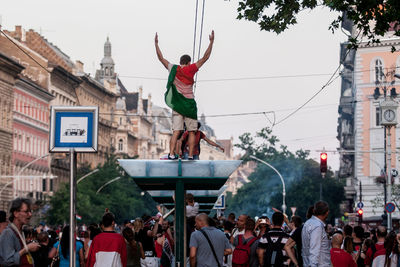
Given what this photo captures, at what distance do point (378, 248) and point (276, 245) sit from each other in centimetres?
237

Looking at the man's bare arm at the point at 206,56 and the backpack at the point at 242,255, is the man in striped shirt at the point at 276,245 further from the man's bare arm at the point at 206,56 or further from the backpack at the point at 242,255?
the man's bare arm at the point at 206,56

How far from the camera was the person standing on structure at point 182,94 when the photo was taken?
51.3 ft

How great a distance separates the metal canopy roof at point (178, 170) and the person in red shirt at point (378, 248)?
3.12 m

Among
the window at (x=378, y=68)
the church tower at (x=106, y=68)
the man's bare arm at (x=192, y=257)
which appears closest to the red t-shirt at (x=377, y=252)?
the man's bare arm at (x=192, y=257)

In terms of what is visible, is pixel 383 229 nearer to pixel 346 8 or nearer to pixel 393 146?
pixel 346 8

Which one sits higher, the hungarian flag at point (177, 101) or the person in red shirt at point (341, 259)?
the hungarian flag at point (177, 101)

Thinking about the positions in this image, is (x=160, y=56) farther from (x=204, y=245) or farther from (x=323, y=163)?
(x=323, y=163)

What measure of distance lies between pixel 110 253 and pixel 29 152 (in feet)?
252

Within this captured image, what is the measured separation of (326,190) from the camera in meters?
107

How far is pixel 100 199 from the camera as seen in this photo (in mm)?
87312

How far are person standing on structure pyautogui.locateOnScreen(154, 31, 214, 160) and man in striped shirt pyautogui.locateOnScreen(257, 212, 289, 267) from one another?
1.56m

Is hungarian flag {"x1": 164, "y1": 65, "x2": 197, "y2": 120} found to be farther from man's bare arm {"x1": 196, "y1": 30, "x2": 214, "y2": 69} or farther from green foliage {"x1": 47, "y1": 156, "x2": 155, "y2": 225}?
green foliage {"x1": 47, "y1": 156, "x2": 155, "y2": 225}

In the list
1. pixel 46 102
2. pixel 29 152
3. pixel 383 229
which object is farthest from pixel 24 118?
pixel 383 229

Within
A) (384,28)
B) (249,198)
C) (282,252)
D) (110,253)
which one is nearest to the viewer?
(110,253)
